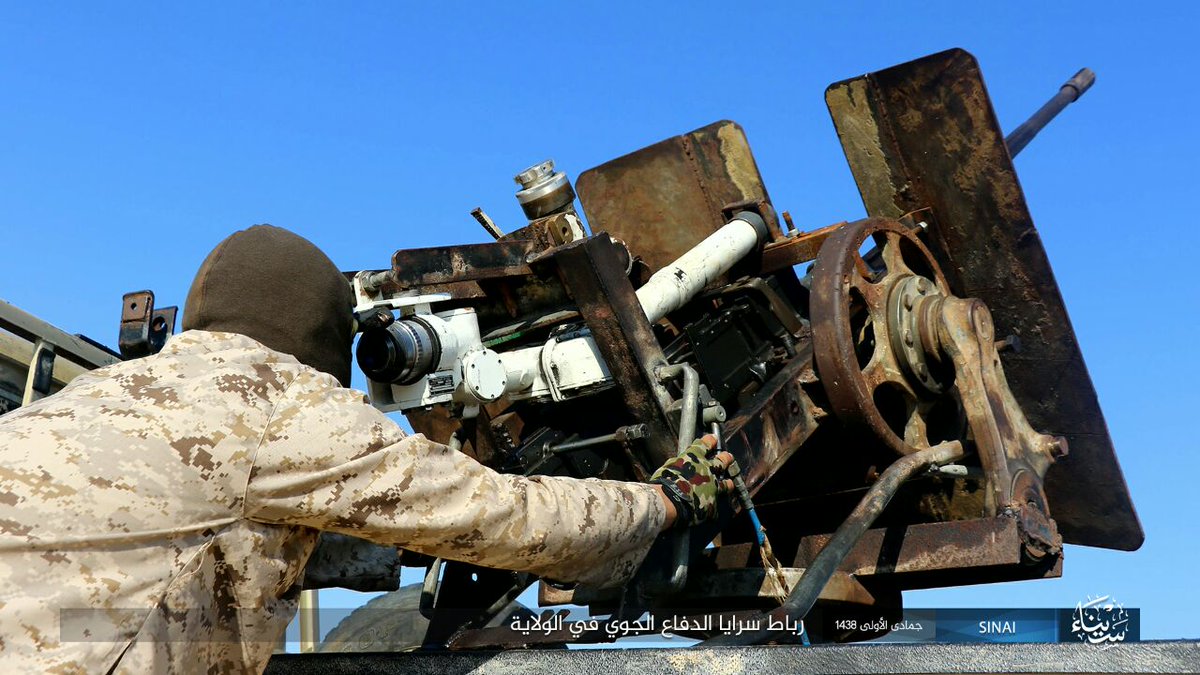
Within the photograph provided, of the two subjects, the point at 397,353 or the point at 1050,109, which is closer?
the point at 397,353

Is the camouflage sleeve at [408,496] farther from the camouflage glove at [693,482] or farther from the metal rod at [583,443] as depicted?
the metal rod at [583,443]

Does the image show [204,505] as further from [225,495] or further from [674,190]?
[674,190]

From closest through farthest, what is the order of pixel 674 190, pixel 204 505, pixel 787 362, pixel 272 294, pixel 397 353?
pixel 204 505
pixel 272 294
pixel 397 353
pixel 787 362
pixel 674 190

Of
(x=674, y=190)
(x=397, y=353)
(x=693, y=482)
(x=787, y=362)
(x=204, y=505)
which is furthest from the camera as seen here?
(x=674, y=190)

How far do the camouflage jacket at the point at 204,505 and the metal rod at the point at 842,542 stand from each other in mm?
715

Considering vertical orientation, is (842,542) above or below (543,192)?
below

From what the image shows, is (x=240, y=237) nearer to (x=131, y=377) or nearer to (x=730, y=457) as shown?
(x=131, y=377)

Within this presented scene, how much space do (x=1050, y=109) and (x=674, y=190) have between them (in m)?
2.86

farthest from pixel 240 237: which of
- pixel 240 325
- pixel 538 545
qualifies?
pixel 538 545

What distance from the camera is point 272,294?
311 centimetres

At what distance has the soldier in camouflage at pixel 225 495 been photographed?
8.38 feet

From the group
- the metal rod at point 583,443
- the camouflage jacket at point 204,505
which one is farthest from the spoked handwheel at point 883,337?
the camouflage jacket at point 204,505

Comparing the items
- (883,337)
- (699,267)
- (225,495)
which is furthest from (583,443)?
(225,495)

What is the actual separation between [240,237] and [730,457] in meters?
1.52
